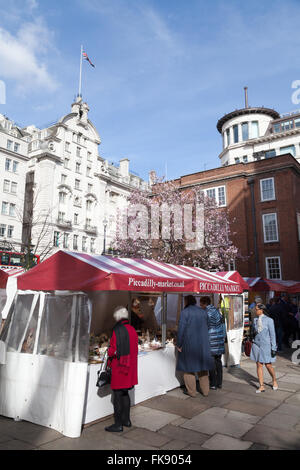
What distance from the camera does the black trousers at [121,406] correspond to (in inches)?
207

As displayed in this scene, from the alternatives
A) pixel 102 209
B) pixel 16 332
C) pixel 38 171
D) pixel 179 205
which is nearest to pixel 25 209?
pixel 38 171

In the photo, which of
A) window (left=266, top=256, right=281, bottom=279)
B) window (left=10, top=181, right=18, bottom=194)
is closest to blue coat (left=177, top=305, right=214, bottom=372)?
window (left=266, top=256, right=281, bottom=279)

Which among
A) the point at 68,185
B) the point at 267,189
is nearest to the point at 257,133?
the point at 267,189

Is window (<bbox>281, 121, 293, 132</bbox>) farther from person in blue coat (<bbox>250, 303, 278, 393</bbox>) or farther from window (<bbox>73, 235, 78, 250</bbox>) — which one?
person in blue coat (<bbox>250, 303, 278, 393</bbox>)

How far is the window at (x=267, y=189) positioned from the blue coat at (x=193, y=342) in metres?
25.1

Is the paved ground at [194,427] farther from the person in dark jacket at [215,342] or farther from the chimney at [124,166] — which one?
the chimney at [124,166]

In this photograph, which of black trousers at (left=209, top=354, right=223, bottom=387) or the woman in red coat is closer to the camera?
the woman in red coat

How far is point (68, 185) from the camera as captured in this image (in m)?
48.7

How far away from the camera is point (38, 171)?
4694 centimetres

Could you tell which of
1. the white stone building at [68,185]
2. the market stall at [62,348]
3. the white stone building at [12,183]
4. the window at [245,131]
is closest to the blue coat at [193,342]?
the market stall at [62,348]

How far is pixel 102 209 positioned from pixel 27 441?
51.5 meters

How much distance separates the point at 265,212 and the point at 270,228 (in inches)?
61.3

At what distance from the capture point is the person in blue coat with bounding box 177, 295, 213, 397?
285 inches
